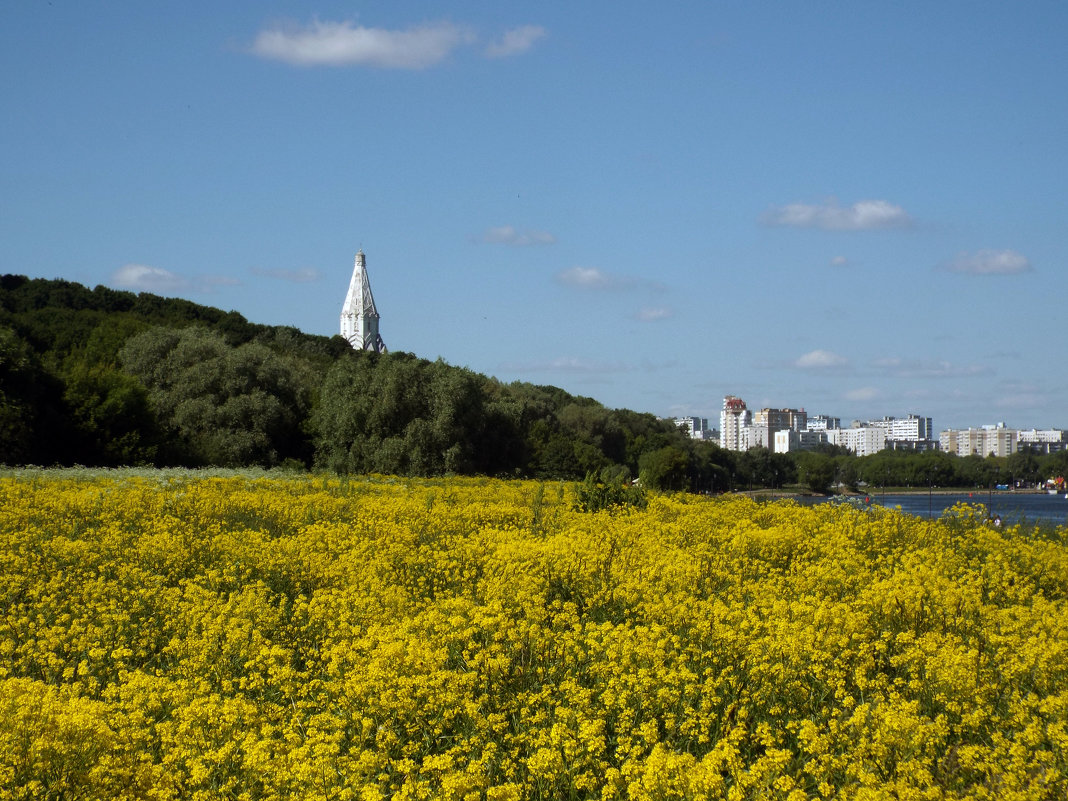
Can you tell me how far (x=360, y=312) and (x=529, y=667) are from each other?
7531 inches

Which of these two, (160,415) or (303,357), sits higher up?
(303,357)

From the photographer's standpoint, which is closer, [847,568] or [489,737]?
[489,737]

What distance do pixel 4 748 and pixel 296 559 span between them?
502 centimetres

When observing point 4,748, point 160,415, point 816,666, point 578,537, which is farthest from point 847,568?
point 160,415

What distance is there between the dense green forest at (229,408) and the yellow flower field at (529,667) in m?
6.19

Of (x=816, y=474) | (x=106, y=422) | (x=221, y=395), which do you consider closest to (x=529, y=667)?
(x=106, y=422)

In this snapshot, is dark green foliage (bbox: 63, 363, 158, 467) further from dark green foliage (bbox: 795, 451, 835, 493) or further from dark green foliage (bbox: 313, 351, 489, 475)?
dark green foliage (bbox: 795, 451, 835, 493)

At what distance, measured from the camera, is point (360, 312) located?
19350cm

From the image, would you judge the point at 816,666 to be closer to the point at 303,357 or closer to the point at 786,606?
the point at 786,606

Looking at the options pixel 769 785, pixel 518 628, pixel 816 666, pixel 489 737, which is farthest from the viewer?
pixel 518 628

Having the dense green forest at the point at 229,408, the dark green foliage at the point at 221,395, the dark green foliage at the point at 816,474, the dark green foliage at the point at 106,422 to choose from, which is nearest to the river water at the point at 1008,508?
the dense green forest at the point at 229,408

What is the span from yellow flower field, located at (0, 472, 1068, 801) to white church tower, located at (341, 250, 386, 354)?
7136 inches

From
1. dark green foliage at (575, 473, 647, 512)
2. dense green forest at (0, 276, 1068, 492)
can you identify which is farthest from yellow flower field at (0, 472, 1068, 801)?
dense green forest at (0, 276, 1068, 492)

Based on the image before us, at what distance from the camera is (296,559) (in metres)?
9.41
